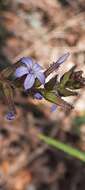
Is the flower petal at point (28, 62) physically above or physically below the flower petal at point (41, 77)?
above

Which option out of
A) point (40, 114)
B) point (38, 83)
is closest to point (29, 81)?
point (38, 83)

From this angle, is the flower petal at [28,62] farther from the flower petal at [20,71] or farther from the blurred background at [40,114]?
the blurred background at [40,114]

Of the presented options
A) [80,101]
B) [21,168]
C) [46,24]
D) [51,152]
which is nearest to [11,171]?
[21,168]

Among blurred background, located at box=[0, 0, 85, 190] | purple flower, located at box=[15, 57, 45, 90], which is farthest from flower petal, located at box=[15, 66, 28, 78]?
blurred background, located at box=[0, 0, 85, 190]

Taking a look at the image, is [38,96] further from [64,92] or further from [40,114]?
[40,114]

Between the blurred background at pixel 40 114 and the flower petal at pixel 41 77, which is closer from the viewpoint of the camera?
the flower petal at pixel 41 77

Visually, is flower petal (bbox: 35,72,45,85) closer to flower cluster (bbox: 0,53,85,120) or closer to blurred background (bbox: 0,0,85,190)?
flower cluster (bbox: 0,53,85,120)

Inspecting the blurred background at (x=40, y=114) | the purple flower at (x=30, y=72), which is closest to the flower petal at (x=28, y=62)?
the purple flower at (x=30, y=72)
